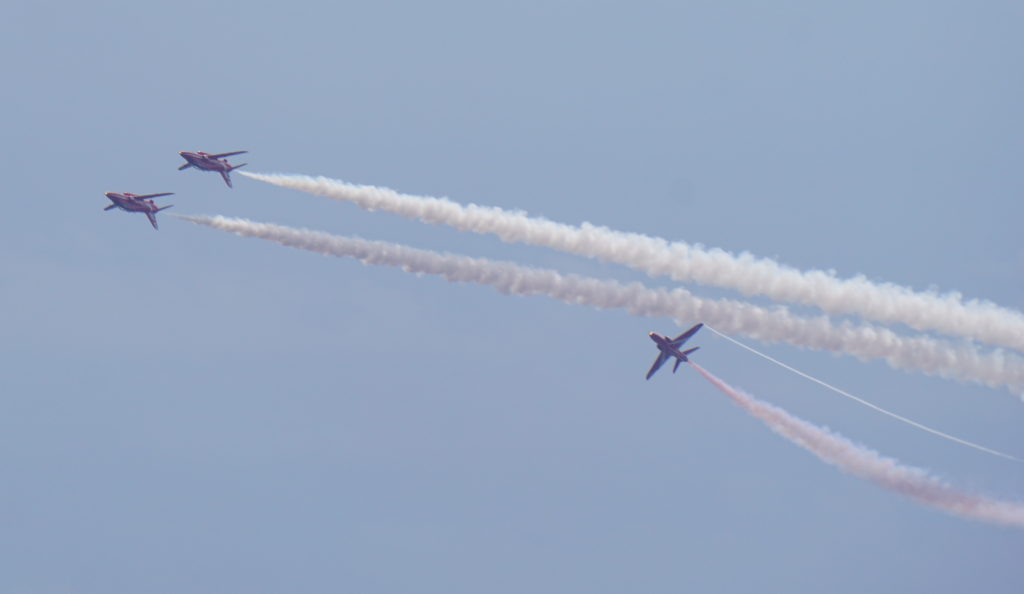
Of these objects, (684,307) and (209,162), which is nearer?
(684,307)

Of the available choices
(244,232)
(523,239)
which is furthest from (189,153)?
(523,239)

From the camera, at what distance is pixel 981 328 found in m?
51.2

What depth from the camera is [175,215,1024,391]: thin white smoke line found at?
51.3 meters

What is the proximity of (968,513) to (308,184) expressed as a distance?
3558 cm

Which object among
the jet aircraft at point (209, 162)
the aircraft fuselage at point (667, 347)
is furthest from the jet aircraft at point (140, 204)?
the aircraft fuselage at point (667, 347)

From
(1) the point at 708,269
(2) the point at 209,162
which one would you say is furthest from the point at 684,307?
(2) the point at 209,162

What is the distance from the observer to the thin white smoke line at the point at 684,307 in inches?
2019

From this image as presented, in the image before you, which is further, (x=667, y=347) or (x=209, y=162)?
(x=209, y=162)

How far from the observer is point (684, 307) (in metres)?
56.0

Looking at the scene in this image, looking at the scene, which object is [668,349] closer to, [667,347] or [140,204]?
[667,347]

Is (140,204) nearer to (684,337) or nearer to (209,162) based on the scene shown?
(209,162)

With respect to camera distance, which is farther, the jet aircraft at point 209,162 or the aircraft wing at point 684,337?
the jet aircraft at point 209,162

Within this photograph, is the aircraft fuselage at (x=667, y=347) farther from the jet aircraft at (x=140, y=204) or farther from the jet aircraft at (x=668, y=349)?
the jet aircraft at (x=140, y=204)

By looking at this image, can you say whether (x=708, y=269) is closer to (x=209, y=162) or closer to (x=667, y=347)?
(x=667, y=347)
